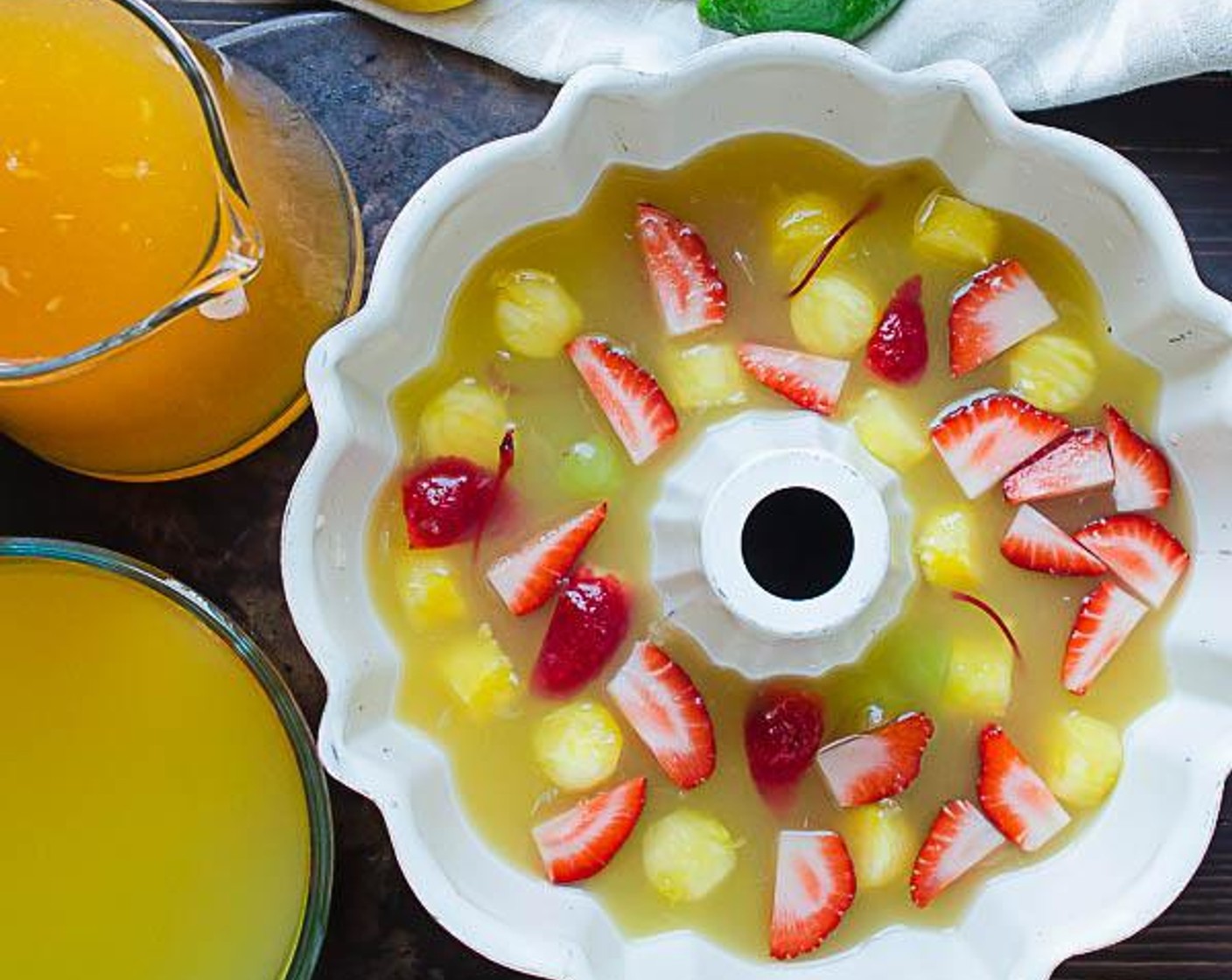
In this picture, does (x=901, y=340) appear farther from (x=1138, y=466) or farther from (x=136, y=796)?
(x=136, y=796)

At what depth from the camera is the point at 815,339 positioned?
1130 mm

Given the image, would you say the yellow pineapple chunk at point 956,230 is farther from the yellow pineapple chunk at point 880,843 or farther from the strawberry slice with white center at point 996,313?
the yellow pineapple chunk at point 880,843

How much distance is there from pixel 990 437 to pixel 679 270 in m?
0.20

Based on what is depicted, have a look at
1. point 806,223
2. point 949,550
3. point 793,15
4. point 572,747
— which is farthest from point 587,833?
point 793,15

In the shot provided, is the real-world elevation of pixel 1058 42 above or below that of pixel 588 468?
above

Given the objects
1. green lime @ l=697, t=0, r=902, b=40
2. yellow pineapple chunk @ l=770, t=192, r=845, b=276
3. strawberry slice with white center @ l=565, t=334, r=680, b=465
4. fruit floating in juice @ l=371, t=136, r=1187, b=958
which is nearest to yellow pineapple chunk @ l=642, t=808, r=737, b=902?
fruit floating in juice @ l=371, t=136, r=1187, b=958

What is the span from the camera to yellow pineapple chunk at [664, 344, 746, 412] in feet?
3.72

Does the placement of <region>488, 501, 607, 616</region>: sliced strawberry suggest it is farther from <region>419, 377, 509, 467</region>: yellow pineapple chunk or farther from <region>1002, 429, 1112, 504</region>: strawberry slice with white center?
<region>1002, 429, 1112, 504</region>: strawberry slice with white center

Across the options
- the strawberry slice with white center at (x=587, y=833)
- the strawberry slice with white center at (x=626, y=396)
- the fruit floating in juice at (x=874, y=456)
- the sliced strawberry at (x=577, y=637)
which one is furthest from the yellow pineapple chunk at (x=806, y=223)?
the strawberry slice with white center at (x=587, y=833)

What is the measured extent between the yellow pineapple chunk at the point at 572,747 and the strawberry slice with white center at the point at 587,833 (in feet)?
0.05

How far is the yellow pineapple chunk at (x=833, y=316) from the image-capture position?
3.68 ft

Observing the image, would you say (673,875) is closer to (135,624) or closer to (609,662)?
(609,662)

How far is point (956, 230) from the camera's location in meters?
1.11

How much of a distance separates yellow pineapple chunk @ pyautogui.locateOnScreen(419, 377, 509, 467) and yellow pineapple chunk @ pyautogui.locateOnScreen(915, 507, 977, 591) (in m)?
0.25
